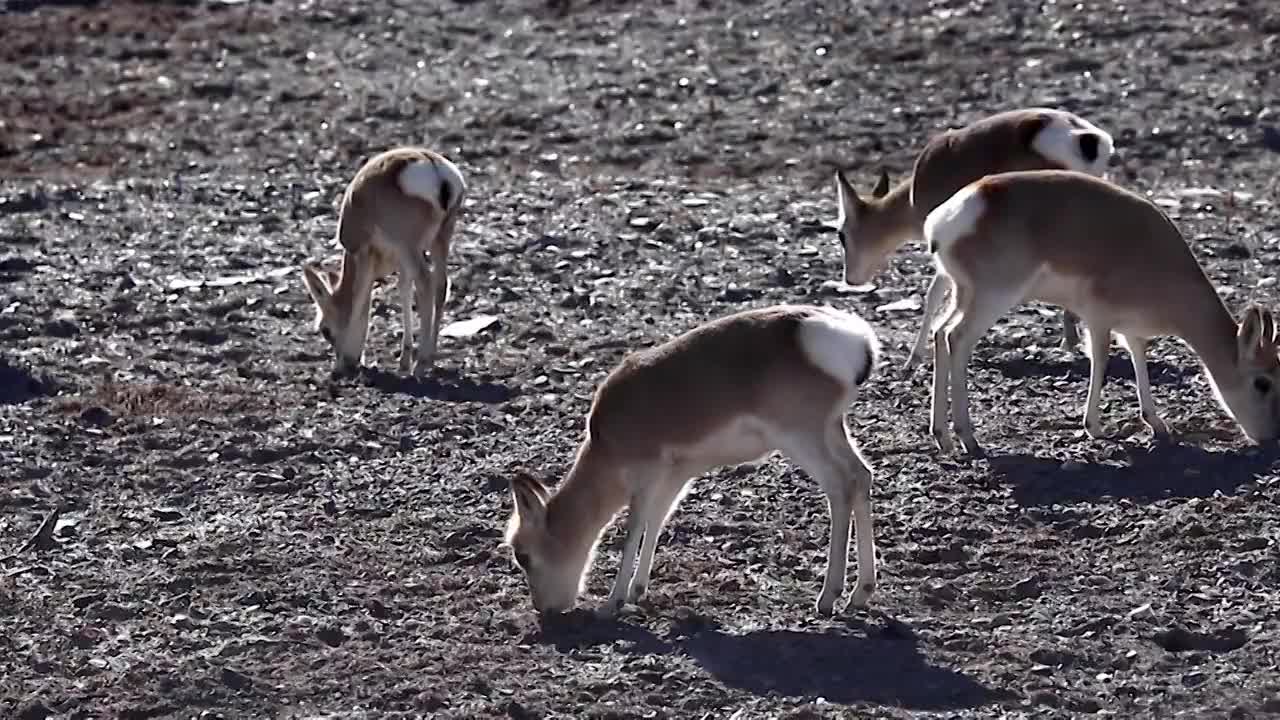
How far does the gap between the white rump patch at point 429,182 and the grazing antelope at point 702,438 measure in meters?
4.17

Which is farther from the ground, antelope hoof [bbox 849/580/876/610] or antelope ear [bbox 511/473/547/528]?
antelope ear [bbox 511/473/547/528]

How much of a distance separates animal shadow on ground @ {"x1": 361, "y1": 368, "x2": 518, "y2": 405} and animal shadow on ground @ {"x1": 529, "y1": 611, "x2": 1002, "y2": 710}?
3.41 metres

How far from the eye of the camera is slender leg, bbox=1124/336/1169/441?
10.9 metres

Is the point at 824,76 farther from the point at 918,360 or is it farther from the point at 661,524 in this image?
the point at 661,524

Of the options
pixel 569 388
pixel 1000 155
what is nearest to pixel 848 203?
pixel 1000 155

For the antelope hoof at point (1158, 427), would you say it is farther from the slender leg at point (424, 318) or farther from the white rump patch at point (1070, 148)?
the slender leg at point (424, 318)

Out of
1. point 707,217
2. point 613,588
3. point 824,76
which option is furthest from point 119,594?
point 824,76

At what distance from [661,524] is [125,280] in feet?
21.0

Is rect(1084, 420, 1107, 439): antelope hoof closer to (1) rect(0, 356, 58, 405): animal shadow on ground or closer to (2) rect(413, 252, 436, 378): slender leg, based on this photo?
(2) rect(413, 252, 436, 378): slender leg

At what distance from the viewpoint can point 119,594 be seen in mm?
9398

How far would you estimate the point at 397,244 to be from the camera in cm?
1331

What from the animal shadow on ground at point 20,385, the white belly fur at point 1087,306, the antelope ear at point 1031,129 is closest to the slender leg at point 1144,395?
the white belly fur at point 1087,306

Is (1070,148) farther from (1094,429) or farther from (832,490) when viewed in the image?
(832,490)

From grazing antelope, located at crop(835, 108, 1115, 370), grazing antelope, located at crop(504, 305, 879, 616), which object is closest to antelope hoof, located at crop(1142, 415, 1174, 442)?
grazing antelope, located at crop(835, 108, 1115, 370)
